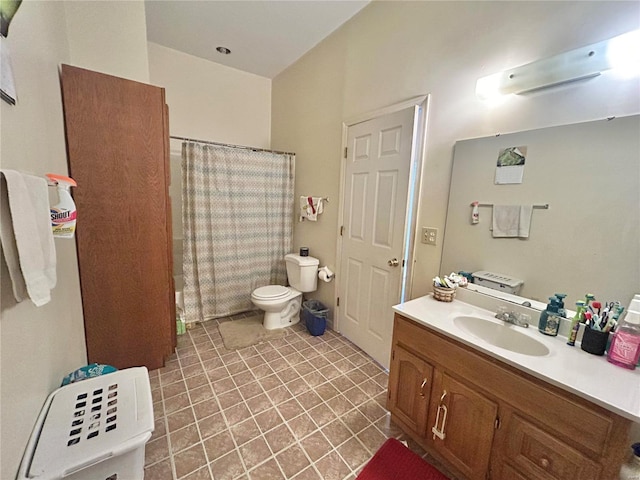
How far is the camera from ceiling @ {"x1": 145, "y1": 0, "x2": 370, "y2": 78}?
83.4 inches

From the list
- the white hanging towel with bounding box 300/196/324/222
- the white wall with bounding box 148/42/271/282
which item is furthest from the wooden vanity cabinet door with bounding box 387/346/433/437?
the white wall with bounding box 148/42/271/282

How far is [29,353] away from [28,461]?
33cm

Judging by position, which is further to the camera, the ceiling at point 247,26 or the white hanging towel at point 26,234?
the ceiling at point 247,26

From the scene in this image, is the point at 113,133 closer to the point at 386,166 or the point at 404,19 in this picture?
the point at 386,166

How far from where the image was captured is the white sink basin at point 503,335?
118cm

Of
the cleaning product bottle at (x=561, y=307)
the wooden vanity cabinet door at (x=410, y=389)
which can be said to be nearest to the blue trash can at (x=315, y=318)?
the wooden vanity cabinet door at (x=410, y=389)

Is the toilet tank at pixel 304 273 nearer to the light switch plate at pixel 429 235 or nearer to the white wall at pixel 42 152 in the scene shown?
the light switch plate at pixel 429 235

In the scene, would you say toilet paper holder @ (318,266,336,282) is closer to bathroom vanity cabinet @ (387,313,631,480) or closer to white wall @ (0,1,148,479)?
bathroom vanity cabinet @ (387,313,631,480)

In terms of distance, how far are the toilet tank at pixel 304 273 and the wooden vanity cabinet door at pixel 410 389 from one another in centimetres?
140

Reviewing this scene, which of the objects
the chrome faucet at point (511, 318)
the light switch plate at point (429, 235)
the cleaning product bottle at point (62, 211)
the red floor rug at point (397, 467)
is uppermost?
the cleaning product bottle at point (62, 211)

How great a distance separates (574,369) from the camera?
944mm

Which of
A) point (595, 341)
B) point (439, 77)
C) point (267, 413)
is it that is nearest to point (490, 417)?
point (595, 341)

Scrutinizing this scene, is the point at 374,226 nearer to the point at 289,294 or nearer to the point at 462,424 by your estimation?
the point at 289,294

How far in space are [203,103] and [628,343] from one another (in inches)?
152
